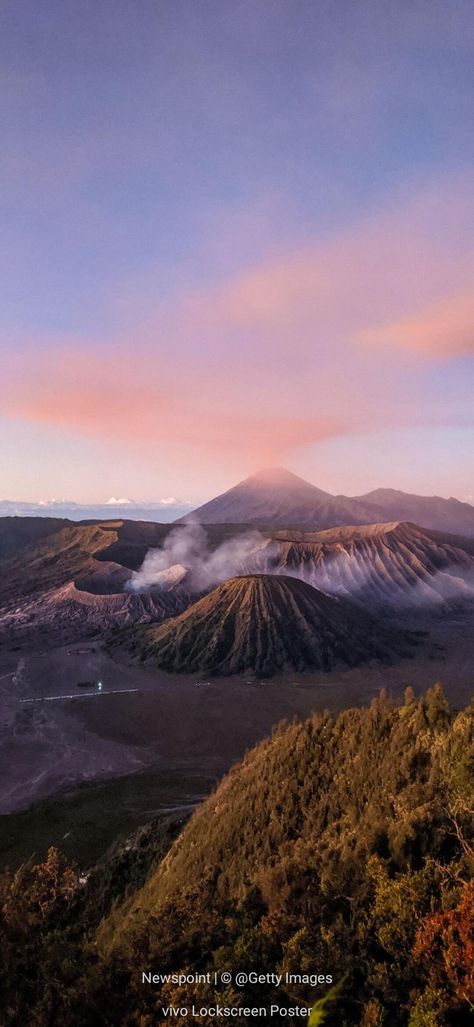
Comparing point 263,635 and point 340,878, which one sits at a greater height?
point 340,878

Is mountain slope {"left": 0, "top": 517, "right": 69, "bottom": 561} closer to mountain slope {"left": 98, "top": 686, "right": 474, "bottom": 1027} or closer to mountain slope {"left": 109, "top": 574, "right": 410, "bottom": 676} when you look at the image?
mountain slope {"left": 109, "top": 574, "right": 410, "bottom": 676}

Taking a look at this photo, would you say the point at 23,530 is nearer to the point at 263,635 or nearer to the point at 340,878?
the point at 263,635

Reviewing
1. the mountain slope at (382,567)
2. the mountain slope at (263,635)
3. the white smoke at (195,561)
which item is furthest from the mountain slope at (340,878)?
the mountain slope at (382,567)

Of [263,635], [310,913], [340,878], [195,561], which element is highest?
[340,878]

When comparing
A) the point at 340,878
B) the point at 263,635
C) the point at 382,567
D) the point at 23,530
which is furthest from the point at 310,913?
the point at 23,530

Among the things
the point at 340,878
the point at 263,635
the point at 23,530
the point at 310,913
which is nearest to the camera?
the point at 310,913

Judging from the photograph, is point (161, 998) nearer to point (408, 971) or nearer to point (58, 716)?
point (408, 971)

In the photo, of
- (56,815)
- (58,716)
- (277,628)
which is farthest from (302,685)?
(56,815)

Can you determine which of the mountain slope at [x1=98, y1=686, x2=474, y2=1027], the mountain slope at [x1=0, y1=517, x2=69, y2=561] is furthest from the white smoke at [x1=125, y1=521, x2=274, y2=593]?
the mountain slope at [x1=98, y1=686, x2=474, y2=1027]
